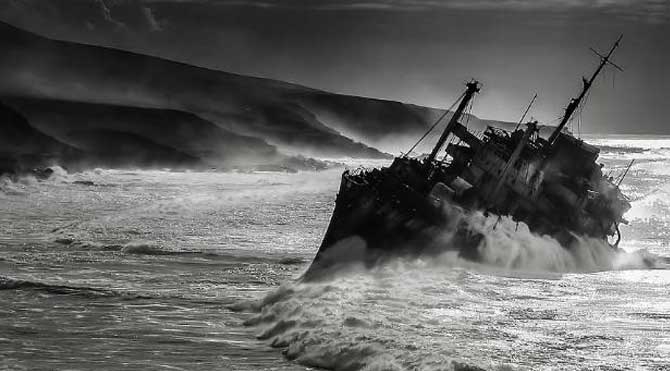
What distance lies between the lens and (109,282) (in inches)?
1283

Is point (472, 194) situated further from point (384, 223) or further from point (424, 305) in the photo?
point (424, 305)

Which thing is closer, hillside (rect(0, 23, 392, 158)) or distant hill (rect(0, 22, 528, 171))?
distant hill (rect(0, 22, 528, 171))

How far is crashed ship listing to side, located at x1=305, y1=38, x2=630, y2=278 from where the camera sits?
37.0 meters

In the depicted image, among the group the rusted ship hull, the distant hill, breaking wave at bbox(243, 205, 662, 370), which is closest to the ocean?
breaking wave at bbox(243, 205, 662, 370)

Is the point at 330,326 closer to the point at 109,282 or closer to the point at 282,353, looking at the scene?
the point at 282,353

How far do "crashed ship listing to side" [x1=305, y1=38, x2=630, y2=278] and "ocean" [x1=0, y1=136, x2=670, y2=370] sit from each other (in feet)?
3.53

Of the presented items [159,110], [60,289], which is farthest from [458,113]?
[159,110]

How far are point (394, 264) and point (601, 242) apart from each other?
11032mm

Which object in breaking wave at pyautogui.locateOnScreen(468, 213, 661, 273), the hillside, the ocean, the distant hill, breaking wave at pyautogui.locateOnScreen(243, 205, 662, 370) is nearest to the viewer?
breaking wave at pyautogui.locateOnScreen(243, 205, 662, 370)

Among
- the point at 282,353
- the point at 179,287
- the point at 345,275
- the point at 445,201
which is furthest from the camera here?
the point at 445,201

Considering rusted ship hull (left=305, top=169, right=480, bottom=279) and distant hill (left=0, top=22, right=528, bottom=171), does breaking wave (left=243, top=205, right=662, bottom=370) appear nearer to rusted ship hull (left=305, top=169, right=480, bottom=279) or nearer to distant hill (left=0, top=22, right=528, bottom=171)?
rusted ship hull (left=305, top=169, right=480, bottom=279)

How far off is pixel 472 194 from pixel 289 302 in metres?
14.0

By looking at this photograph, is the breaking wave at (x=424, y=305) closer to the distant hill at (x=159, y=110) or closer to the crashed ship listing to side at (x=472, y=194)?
Answer: the crashed ship listing to side at (x=472, y=194)

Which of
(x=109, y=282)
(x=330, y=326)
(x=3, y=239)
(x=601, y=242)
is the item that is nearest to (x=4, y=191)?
(x=3, y=239)
